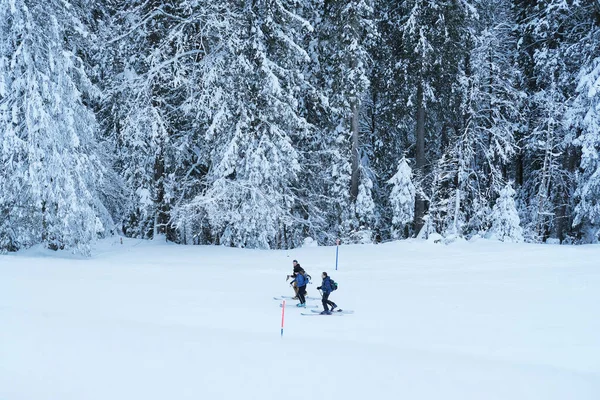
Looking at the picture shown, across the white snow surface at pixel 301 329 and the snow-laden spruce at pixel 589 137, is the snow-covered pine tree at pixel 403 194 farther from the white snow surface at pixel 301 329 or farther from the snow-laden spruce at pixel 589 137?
the snow-laden spruce at pixel 589 137

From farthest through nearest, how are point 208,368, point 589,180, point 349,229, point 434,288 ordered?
point 349,229 → point 589,180 → point 434,288 → point 208,368

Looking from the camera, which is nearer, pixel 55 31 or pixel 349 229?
pixel 55 31

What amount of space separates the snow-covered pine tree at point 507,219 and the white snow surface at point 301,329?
3567 mm

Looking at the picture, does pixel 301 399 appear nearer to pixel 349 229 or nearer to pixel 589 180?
pixel 349 229

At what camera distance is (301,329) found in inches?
503

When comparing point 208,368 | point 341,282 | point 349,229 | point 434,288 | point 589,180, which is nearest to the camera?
point 208,368

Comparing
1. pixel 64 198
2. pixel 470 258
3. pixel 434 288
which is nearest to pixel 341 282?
pixel 434 288

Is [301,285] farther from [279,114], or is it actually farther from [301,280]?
[279,114]

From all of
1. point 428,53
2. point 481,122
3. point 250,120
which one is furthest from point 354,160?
point 481,122

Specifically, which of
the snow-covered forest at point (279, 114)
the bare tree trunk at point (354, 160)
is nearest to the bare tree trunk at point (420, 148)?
the snow-covered forest at point (279, 114)

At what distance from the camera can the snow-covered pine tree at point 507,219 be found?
953 inches

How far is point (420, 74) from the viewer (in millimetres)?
24938

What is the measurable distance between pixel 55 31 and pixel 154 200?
8.82m

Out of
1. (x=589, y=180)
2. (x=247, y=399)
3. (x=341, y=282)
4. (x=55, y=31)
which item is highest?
(x=55, y=31)
